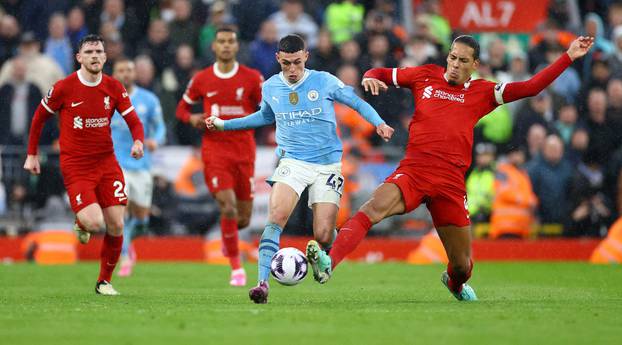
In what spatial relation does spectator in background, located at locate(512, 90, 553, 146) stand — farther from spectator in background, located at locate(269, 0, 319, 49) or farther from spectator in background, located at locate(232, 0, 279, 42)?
spectator in background, located at locate(232, 0, 279, 42)

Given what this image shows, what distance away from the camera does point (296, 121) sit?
41.5 feet

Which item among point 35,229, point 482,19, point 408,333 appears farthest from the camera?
point 482,19

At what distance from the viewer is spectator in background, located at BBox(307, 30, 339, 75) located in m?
23.6

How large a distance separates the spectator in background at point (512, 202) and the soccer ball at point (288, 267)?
11.6m

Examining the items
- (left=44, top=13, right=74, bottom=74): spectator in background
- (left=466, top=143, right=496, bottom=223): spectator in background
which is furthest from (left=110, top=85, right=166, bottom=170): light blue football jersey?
(left=466, top=143, right=496, bottom=223): spectator in background

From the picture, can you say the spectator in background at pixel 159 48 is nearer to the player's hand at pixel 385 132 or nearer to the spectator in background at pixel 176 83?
the spectator in background at pixel 176 83

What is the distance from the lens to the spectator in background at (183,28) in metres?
24.2

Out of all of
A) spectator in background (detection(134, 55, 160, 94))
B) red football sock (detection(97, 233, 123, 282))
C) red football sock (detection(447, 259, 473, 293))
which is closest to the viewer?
red football sock (detection(447, 259, 473, 293))

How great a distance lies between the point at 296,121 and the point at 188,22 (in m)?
12.3

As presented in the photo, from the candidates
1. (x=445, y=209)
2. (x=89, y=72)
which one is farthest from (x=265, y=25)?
(x=445, y=209)

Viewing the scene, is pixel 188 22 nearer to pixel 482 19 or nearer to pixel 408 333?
pixel 482 19

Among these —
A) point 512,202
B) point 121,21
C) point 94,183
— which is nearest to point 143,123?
point 94,183

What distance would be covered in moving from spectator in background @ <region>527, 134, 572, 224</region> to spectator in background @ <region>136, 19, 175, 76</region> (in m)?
7.09

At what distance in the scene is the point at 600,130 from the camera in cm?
2405
